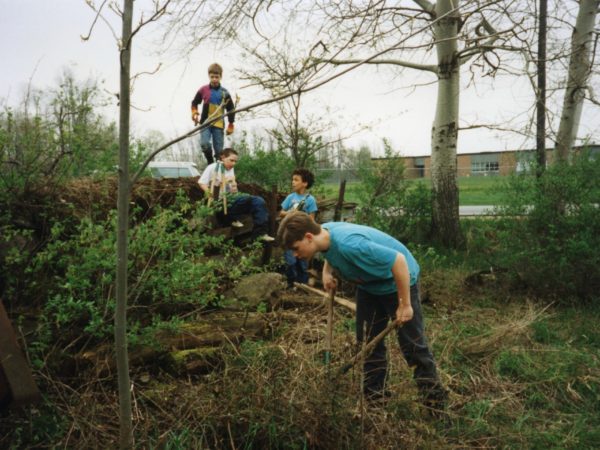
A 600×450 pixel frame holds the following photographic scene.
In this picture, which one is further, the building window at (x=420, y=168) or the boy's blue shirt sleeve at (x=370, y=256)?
the building window at (x=420, y=168)

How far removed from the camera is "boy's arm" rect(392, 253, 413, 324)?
9.59 ft

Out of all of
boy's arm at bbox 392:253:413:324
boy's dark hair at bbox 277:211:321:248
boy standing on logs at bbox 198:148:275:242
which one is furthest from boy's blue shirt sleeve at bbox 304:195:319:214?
boy's arm at bbox 392:253:413:324

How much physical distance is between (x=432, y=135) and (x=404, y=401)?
717 centimetres

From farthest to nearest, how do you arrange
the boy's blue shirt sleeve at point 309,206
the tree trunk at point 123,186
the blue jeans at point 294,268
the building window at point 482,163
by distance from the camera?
the building window at point 482,163 < the boy's blue shirt sleeve at point 309,206 < the blue jeans at point 294,268 < the tree trunk at point 123,186

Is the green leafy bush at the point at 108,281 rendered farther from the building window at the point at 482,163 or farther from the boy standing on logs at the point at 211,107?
the building window at the point at 482,163

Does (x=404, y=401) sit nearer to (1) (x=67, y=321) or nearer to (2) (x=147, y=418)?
(2) (x=147, y=418)

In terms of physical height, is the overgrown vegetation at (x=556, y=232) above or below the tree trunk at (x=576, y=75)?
below

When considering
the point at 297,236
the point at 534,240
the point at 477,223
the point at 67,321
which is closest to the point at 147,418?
the point at 67,321

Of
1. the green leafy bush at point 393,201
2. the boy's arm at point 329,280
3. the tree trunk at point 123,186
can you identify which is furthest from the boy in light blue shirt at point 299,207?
the tree trunk at point 123,186

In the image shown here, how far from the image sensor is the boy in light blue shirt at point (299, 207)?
618cm

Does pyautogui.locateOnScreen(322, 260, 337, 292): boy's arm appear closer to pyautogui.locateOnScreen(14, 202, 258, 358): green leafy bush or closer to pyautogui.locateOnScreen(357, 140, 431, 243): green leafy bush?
pyautogui.locateOnScreen(14, 202, 258, 358): green leafy bush

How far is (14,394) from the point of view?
8.57 feet

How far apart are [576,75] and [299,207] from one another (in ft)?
21.5

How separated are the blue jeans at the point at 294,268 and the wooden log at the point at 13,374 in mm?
3730
